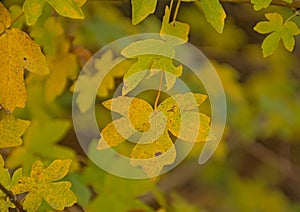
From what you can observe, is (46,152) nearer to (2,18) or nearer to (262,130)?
(2,18)

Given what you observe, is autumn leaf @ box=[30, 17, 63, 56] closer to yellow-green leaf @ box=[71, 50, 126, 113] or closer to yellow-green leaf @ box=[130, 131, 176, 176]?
yellow-green leaf @ box=[71, 50, 126, 113]

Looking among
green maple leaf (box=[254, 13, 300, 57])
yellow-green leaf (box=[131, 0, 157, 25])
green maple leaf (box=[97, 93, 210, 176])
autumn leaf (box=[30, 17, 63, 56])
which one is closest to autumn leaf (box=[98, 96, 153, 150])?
green maple leaf (box=[97, 93, 210, 176])

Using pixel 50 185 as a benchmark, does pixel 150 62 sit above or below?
above

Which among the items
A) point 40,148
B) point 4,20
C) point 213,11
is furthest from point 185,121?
point 40,148

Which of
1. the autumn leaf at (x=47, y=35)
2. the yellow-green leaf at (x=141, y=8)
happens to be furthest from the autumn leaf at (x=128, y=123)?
the autumn leaf at (x=47, y=35)

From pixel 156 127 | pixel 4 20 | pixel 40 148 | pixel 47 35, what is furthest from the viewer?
pixel 40 148

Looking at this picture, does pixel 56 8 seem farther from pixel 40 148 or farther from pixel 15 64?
pixel 40 148

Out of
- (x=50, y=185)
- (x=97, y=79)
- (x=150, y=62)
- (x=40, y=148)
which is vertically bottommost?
(x=40, y=148)
